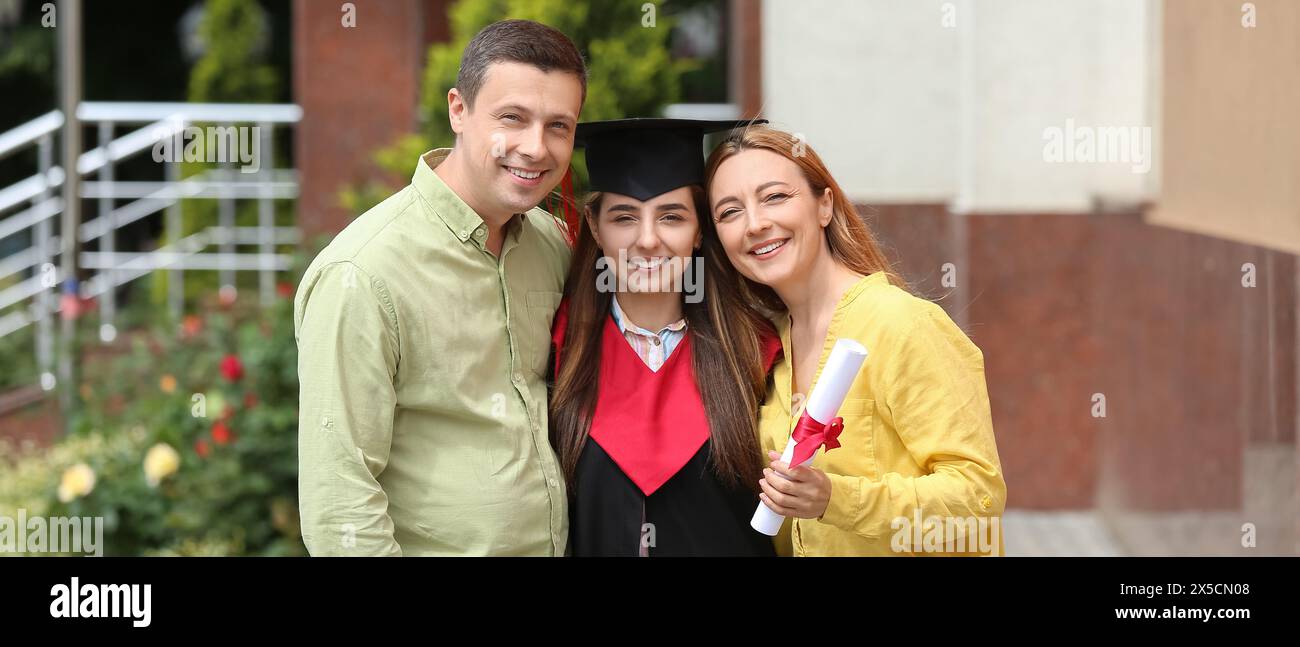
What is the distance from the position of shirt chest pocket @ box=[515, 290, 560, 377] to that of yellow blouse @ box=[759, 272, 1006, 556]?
0.51 meters

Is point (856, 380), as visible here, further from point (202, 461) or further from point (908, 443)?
point (202, 461)

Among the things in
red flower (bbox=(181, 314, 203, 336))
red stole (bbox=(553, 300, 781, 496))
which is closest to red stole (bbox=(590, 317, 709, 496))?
red stole (bbox=(553, 300, 781, 496))

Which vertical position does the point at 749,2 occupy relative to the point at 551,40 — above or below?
above

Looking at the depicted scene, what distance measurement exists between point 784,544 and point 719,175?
2.64ft

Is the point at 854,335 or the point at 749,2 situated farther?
the point at 749,2

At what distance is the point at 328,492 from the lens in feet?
7.89

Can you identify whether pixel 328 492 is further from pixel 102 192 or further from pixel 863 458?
pixel 102 192

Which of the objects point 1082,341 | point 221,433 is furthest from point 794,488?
point 1082,341

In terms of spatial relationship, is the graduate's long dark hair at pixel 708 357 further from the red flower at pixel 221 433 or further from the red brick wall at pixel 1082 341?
the red brick wall at pixel 1082 341

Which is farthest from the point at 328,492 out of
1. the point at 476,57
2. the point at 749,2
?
the point at 749,2

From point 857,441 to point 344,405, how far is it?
1001mm

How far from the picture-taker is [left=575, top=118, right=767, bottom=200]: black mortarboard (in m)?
2.76

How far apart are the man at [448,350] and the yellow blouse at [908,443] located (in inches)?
22.8

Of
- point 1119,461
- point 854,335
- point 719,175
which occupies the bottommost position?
point 1119,461
